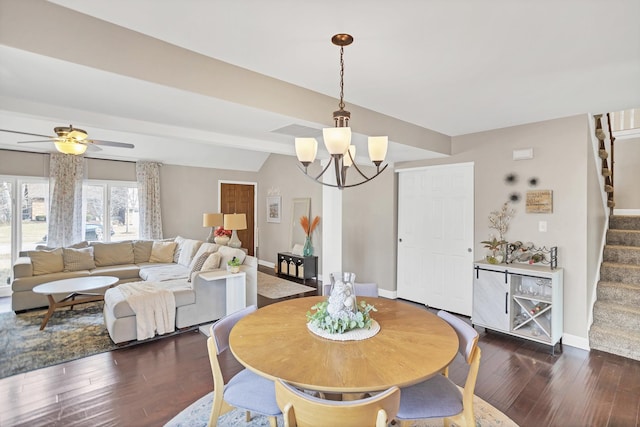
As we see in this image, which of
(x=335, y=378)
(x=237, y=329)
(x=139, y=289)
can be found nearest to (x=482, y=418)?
(x=335, y=378)

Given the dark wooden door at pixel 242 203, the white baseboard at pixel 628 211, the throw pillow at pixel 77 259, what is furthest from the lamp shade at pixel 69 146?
the white baseboard at pixel 628 211

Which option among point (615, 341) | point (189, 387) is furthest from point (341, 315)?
point (615, 341)

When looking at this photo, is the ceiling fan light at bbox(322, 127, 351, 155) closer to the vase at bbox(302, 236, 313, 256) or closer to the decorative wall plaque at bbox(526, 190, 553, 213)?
the decorative wall plaque at bbox(526, 190, 553, 213)

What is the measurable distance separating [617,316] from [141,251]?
680 cm

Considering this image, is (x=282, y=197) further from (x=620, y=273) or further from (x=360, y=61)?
(x=620, y=273)

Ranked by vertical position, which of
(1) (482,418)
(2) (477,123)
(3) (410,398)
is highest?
(2) (477,123)

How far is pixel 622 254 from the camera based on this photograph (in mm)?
3912

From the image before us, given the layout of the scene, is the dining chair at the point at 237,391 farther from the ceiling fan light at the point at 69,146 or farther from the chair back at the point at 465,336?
the ceiling fan light at the point at 69,146

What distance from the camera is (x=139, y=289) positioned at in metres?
3.81

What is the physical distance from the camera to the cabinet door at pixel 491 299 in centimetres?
366

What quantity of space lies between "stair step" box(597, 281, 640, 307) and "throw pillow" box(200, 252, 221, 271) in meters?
4.54

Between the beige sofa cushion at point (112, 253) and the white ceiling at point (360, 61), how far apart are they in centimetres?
372

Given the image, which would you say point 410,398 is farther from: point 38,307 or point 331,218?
point 38,307

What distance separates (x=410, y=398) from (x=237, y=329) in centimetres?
105
